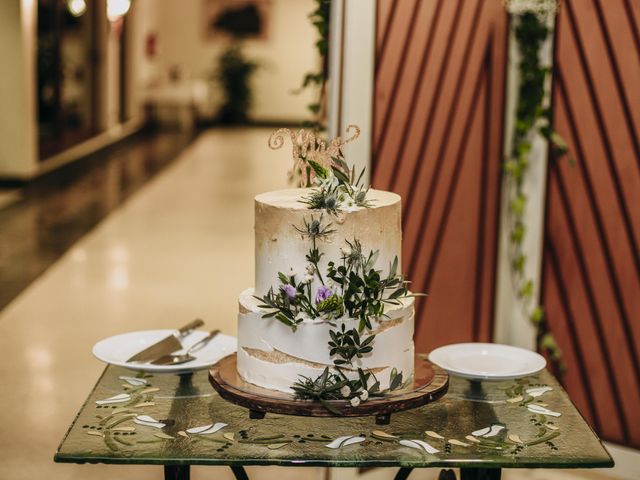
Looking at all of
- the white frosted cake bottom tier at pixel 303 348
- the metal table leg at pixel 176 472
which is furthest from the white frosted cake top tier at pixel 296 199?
the metal table leg at pixel 176 472

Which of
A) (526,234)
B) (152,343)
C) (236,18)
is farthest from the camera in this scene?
(236,18)

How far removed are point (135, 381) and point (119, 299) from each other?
13.1 ft

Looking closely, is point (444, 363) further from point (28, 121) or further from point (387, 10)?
point (28, 121)

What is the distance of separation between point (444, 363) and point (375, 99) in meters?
1.43

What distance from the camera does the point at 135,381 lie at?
2.79 metres

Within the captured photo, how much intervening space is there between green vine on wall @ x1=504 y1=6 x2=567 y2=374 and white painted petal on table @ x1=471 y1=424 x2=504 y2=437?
2052 millimetres

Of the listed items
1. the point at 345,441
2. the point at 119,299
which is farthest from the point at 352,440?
the point at 119,299

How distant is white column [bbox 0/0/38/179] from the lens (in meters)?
10.5

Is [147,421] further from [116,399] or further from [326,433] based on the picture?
[326,433]

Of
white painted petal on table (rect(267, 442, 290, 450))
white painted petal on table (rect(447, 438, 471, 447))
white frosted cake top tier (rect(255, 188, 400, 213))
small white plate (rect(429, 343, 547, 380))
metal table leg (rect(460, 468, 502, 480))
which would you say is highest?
white frosted cake top tier (rect(255, 188, 400, 213))

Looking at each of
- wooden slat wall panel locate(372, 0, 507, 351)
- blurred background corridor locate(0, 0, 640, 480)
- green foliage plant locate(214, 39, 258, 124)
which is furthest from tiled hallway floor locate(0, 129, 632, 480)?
green foliage plant locate(214, 39, 258, 124)

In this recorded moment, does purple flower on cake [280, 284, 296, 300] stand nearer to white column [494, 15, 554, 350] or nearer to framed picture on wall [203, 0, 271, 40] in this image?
white column [494, 15, 554, 350]

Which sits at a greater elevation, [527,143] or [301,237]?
[527,143]

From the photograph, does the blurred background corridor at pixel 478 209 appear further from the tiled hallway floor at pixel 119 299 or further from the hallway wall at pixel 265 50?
the hallway wall at pixel 265 50
